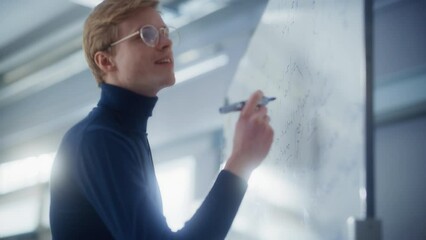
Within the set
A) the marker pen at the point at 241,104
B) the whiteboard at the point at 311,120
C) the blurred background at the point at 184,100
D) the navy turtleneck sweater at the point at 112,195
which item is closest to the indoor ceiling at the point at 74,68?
the blurred background at the point at 184,100

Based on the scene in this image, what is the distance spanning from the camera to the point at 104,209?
83cm

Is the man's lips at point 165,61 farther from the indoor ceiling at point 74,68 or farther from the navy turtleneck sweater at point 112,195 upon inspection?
the indoor ceiling at point 74,68

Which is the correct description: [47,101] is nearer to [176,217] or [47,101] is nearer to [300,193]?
[176,217]

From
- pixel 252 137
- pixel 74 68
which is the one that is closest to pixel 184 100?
pixel 74 68

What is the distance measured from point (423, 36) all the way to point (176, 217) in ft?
11.2

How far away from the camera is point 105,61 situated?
1.06 m

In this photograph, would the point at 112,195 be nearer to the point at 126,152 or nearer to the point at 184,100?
the point at 126,152

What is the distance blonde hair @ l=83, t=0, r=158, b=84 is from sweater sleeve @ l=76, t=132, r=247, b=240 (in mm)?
252

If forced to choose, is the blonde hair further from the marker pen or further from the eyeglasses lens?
the marker pen

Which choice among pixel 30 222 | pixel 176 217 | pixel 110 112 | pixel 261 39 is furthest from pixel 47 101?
pixel 110 112

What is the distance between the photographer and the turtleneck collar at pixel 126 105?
38.7 inches

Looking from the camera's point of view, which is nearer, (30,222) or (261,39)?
(261,39)

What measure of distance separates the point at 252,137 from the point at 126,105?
0.80 feet

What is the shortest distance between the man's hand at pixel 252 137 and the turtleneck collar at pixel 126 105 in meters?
0.19
